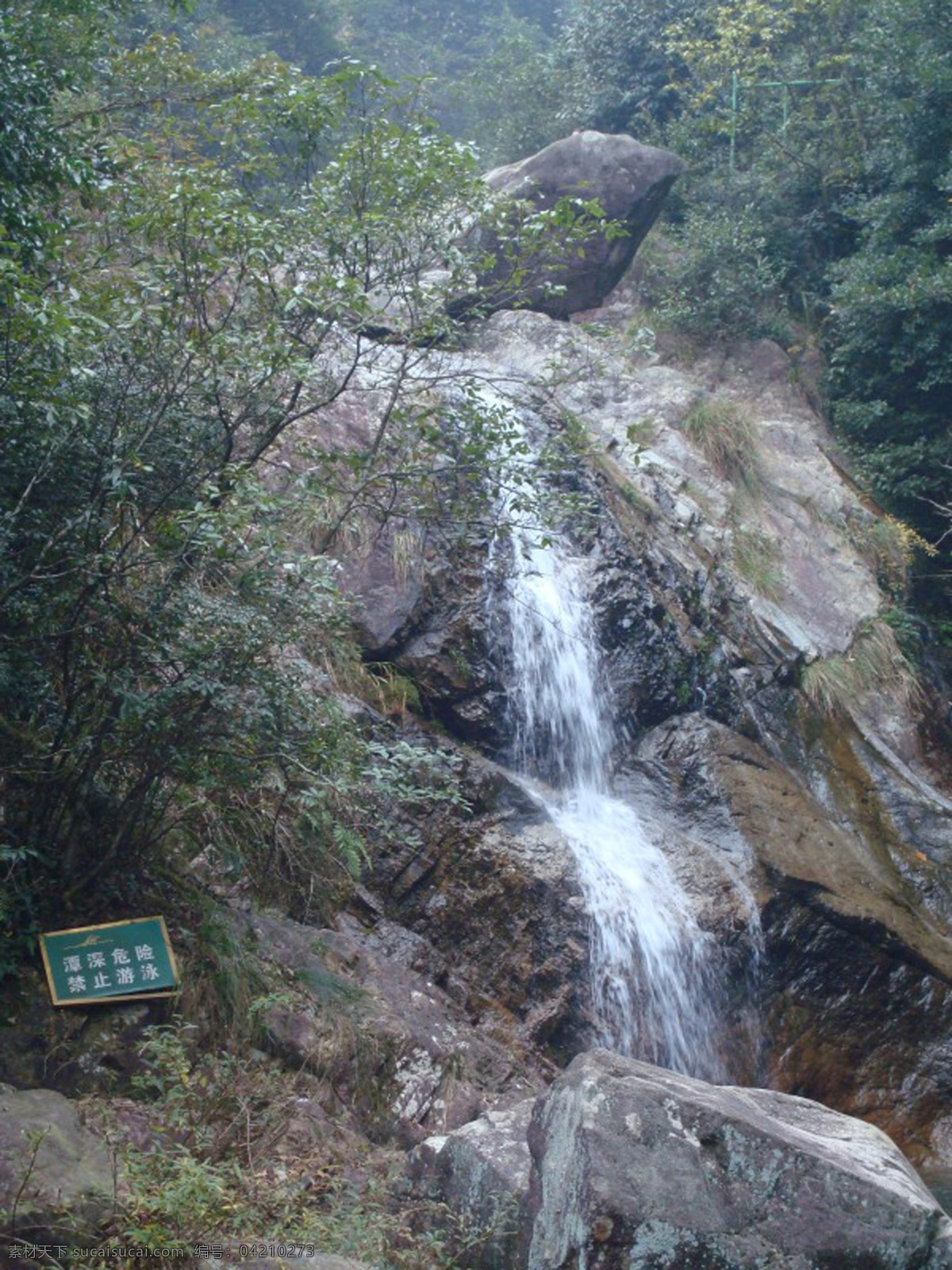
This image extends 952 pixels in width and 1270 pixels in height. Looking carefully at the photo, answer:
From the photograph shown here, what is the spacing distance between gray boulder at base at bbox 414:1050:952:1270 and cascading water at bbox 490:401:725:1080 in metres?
3.10

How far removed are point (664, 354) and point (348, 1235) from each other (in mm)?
12498

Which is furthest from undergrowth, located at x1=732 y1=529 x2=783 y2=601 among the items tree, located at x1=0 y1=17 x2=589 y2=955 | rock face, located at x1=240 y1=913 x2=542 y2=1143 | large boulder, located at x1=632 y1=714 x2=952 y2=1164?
rock face, located at x1=240 y1=913 x2=542 y2=1143

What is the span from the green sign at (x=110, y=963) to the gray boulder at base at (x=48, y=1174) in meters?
0.64

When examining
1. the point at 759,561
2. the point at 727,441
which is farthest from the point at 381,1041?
the point at 727,441

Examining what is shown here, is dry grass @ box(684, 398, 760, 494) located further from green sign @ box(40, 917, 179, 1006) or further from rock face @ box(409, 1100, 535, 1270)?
green sign @ box(40, 917, 179, 1006)

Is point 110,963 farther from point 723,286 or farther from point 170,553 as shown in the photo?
point 723,286

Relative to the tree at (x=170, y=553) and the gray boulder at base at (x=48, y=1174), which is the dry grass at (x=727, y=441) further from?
the gray boulder at base at (x=48, y=1174)

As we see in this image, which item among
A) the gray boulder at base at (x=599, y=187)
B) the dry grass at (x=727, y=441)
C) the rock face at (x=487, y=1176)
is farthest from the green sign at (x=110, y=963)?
the gray boulder at base at (x=599, y=187)

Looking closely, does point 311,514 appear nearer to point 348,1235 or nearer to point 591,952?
point 591,952

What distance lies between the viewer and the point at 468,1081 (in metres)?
5.51

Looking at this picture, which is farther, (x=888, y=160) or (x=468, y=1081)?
(x=888, y=160)

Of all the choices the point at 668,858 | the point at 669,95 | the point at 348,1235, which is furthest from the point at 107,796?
the point at 669,95

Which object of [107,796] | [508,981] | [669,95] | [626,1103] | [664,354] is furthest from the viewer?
[669,95]

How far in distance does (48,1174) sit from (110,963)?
1.14 metres
